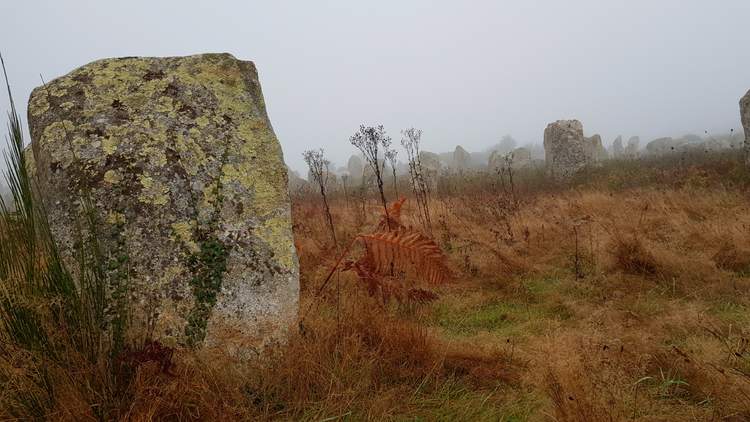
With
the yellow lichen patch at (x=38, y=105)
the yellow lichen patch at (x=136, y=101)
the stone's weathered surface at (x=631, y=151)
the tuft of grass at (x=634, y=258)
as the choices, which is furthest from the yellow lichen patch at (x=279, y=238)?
the stone's weathered surface at (x=631, y=151)

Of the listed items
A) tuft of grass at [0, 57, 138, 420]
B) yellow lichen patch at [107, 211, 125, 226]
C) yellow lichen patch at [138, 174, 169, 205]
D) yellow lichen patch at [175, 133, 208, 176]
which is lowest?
tuft of grass at [0, 57, 138, 420]

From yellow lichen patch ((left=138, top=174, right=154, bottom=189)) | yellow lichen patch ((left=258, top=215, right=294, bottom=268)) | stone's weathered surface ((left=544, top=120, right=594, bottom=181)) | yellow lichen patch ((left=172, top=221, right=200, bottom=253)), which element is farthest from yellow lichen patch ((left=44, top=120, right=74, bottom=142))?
stone's weathered surface ((left=544, top=120, right=594, bottom=181))

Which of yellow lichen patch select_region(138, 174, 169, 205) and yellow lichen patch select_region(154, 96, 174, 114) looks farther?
yellow lichen patch select_region(154, 96, 174, 114)

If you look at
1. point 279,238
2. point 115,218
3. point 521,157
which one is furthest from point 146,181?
point 521,157

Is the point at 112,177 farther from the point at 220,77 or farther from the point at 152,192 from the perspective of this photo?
the point at 220,77

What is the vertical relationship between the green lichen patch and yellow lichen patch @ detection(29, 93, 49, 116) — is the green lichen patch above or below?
below

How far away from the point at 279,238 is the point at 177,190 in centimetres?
56

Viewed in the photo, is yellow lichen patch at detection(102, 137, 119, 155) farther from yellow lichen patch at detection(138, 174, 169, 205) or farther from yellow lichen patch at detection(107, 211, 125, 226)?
yellow lichen patch at detection(107, 211, 125, 226)

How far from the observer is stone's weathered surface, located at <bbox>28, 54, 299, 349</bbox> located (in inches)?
88.0

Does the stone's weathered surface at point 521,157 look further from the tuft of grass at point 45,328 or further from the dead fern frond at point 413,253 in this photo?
the tuft of grass at point 45,328

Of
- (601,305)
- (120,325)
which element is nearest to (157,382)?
(120,325)

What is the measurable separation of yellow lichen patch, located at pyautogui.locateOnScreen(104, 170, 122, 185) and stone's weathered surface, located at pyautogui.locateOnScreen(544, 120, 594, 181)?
15238 millimetres

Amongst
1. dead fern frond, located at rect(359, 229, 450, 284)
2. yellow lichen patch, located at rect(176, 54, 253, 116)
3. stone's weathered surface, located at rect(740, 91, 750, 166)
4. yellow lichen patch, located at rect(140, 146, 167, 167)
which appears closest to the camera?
dead fern frond, located at rect(359, 229, 450, 284)

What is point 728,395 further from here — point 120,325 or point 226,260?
point 120,325
